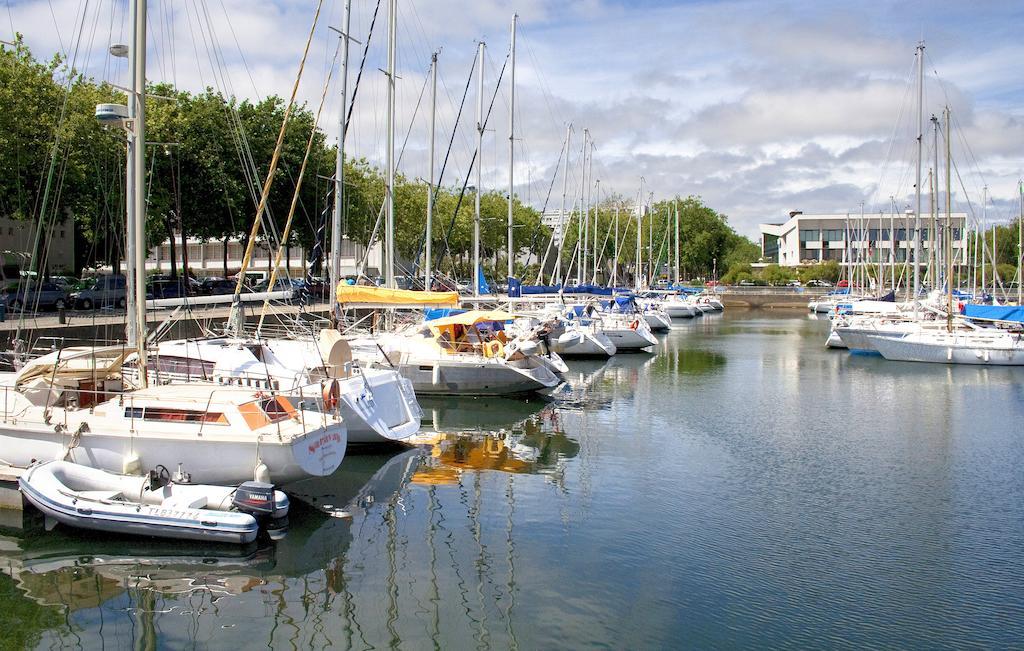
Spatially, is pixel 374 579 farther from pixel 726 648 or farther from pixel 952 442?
pixel 952 442

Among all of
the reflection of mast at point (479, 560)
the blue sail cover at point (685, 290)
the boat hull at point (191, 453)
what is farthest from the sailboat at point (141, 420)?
the blue sail cover at point (685, 290)

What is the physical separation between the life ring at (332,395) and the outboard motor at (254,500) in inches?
134

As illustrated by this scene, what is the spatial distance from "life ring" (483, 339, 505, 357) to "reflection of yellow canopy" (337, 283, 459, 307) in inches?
81.4

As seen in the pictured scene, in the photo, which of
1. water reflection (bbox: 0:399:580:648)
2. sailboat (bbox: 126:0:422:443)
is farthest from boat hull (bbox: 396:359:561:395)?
water reflection (bbox: 0:399:580:648)

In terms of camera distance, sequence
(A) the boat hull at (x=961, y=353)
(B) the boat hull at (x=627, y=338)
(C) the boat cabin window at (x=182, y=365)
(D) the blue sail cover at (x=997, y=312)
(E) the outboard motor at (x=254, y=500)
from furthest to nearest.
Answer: (B) the boat hull at (x=627, y=338) → (D) the blue sail cover at (x=997, y=312) → (A) the boat hull at (x=961, y=353) → (C) the boat cabin window at (x=182, y=365) → (E) the outboard motor at (x=254, y=500)

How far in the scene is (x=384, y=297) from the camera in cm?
3128

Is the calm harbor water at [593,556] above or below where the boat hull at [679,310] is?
below

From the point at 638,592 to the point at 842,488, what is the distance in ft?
27.7

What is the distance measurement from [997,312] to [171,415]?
4568 cm

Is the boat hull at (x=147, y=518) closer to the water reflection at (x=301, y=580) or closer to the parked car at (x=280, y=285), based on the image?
the water reflection at (x=301, y=580)

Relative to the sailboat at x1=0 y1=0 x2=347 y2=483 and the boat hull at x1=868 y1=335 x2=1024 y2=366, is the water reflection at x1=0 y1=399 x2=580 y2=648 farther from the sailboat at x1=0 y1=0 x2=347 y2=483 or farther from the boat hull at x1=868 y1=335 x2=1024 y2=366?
the boat hull at x1=868 y1=335 x2=1024 y2=366

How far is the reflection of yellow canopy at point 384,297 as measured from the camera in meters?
30.9

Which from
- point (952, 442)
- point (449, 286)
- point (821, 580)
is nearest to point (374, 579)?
point (821, 580)

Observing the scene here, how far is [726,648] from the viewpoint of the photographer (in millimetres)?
12391
